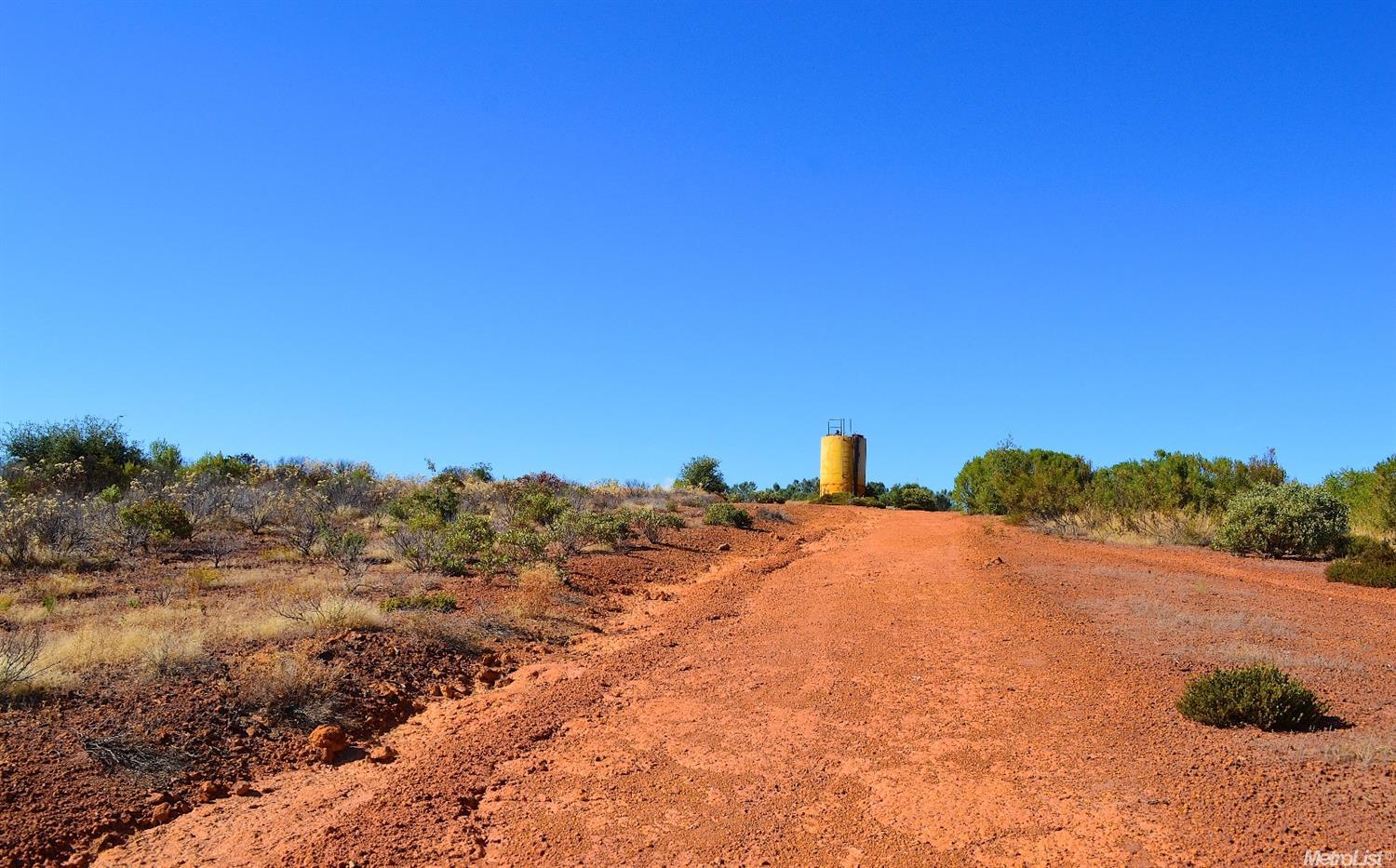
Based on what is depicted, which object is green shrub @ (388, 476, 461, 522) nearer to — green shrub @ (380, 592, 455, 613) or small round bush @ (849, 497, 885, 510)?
green shrub @ (380, 592, 455, 613)

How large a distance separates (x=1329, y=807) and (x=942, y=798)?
6.67 ft

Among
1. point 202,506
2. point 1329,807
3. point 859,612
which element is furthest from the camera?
point 202,506

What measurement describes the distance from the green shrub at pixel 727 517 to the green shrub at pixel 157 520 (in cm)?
1224

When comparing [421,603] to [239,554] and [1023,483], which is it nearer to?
[239,554]

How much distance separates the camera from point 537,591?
12281 millimetres

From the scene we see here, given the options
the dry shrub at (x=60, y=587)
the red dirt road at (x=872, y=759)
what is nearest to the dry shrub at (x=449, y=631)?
the red dirt road at (x=872, y=759)

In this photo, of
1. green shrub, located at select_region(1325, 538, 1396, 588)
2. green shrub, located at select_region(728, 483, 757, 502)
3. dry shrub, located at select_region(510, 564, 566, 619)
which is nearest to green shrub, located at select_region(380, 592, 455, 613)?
dry shrub, located at select_region(510, 564, 566, 619)

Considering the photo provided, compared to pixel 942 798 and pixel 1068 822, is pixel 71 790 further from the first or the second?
pixel 1068 822

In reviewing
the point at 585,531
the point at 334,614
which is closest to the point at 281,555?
the point at 585,531

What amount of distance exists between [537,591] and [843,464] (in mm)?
29257

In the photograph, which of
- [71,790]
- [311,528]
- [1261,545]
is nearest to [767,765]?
[71,790]

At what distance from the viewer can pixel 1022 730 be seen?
6301 millimetres

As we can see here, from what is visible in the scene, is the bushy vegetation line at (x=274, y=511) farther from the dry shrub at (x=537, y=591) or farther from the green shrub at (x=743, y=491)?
the green shrub at (x=743, y=491)

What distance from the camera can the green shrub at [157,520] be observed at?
1530 cm
